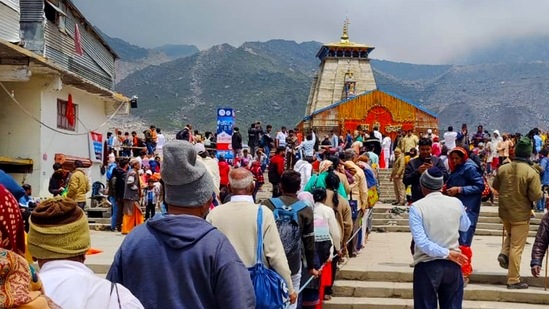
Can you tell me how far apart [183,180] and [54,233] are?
693mm

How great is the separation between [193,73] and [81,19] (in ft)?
478

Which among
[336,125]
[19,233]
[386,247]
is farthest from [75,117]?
[336,125]

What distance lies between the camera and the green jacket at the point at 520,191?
25.8ft

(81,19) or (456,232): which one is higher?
(81,19)

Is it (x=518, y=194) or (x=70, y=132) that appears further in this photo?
(x=70, y=132)

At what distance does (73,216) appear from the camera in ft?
8.70

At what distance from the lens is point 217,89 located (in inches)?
5704

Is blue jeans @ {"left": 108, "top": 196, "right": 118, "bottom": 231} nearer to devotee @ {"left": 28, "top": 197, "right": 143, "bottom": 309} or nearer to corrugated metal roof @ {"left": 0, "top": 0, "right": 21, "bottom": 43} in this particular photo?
corrugated metal roof @ {"left": 0, "top": 0, "right": 21, "bottom": 43}

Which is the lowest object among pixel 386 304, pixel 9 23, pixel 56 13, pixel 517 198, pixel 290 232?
pixel 386 304

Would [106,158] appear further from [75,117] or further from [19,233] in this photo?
[19,233]

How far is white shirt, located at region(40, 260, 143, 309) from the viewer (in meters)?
2.45

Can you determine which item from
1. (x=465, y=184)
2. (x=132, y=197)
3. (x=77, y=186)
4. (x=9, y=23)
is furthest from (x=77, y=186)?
(x=465, y=184)

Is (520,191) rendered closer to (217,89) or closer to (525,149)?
(525,149)

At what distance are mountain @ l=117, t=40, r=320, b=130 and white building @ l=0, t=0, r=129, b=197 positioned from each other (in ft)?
280
